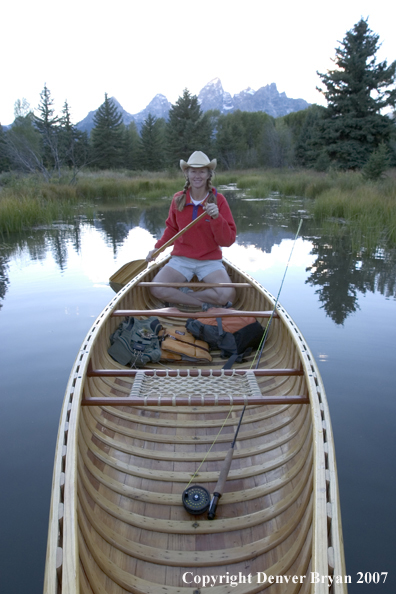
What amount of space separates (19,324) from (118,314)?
198 cm

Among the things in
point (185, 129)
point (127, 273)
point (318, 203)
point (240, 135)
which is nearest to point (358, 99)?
point (318, 203)

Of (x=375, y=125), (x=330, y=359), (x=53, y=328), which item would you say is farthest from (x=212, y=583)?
(x=375, y=125)

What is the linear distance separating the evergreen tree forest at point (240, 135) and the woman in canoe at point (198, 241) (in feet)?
35.8

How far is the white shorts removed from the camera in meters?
4.43

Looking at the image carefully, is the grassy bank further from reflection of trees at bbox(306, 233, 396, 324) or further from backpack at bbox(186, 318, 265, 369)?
backpack at bbox(186, 318, 265, 369)

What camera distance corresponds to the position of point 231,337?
Result: 3324mm

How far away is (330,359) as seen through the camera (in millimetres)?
3824

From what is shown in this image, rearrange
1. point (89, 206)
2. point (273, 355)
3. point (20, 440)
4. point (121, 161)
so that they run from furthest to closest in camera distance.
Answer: point (121, 161), point (89, 206), point (273, 355), point (20, 440)

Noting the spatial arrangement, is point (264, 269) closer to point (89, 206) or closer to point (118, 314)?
point (118, 314)

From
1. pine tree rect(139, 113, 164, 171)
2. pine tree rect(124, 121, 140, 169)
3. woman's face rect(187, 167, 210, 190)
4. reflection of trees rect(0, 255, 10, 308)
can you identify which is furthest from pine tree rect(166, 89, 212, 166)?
woman's face rect(187, 167, 210, 190)

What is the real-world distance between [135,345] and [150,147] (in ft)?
140

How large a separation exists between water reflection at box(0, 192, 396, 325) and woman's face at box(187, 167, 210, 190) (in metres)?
2.33

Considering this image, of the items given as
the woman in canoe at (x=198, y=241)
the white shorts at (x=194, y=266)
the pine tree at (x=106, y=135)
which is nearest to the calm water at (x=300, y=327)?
the woman in canoe at (x=198, y=241)

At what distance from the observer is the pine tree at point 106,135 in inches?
1598
